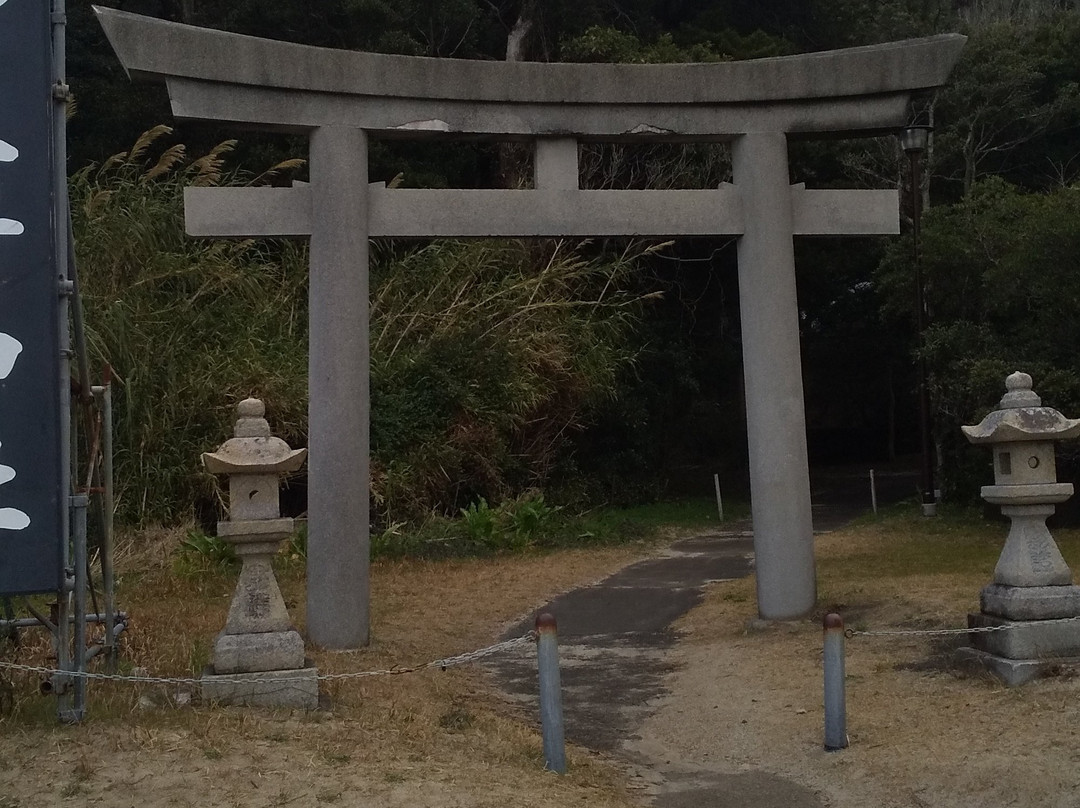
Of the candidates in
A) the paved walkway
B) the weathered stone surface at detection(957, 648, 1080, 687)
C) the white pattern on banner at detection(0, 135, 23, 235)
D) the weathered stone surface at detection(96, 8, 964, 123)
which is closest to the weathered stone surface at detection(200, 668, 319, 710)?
the paved walkway

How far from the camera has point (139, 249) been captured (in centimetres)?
1380

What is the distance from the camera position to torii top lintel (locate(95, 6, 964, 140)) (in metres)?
7.49

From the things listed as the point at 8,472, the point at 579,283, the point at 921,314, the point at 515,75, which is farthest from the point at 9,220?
the point at 921,314

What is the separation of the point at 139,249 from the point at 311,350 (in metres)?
6.98

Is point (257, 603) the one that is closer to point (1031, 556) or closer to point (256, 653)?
point (256, 653)

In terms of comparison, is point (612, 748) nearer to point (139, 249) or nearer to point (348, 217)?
point (348, 217)

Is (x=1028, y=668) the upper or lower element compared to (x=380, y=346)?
lower

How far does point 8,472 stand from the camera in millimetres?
4691

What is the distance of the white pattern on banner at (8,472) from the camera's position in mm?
4680

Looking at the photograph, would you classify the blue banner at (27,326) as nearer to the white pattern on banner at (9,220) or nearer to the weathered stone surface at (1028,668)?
the white pattern on banner at (9,220)

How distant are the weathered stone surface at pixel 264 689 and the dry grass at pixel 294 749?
5.6 inches

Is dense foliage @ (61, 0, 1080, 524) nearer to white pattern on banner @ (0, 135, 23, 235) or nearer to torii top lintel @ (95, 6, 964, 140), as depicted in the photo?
torii top lintel @ (95, 6, 964, 140)

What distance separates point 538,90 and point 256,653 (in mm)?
4527

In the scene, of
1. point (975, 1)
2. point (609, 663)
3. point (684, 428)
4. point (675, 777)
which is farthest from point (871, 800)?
point (975, 1)
